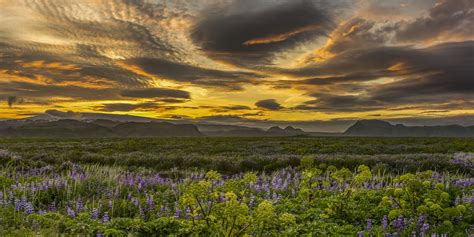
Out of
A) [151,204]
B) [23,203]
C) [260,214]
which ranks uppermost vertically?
[260,214]

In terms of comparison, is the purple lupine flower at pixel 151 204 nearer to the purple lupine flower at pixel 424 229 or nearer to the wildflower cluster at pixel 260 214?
the wildflower cluster at pixel 260 214

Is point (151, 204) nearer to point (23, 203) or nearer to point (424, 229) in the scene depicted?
point (23, 203)

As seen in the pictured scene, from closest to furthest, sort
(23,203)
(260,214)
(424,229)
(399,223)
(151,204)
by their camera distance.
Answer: (260,214) < (424,229) < (399,223) < (23,203) < (151,204)

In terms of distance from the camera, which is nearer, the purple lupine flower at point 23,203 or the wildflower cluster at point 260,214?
the wildflower cluster at point 260,214

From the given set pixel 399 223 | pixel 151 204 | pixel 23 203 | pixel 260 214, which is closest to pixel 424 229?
pixel 399 223

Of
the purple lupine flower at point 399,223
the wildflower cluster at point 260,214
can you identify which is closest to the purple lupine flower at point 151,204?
the wildflower cluster at point 260,214

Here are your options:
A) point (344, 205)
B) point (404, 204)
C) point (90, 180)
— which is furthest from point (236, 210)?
point (90, 180)

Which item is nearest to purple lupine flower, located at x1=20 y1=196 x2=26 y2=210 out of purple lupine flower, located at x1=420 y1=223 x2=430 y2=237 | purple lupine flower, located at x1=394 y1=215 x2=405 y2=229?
purple lupine flower, located at x1=394 y1=215 x2=405 y2=229

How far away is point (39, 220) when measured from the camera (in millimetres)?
5859

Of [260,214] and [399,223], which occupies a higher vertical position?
[260,214]

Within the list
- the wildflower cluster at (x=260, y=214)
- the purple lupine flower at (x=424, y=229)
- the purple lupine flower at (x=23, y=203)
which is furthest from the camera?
the purple lupine flower at (x=23, y=203)

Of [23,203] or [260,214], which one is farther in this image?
[23,203]

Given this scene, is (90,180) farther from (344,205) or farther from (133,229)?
(344,205)

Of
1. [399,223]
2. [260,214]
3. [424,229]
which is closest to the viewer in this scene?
[260,214]
